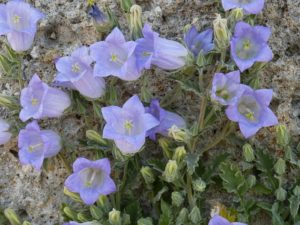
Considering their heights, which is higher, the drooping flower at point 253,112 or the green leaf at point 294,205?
the drooping flower at point 253,112

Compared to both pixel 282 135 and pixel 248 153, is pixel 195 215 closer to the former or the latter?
pixel 248 153

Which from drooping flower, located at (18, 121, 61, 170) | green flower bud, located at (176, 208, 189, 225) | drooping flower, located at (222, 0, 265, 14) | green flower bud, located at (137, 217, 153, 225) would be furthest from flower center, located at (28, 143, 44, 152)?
drooping flower, located at (222, 0, 265, 14)

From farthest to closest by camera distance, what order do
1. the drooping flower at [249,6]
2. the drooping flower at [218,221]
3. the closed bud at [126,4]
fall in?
the closed bud at [126,4] → the drooping flower at [249,6] → the drooping flower at [218,221]

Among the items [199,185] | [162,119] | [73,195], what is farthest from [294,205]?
[73,195]

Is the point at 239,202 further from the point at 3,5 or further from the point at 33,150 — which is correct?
the point at 3,5

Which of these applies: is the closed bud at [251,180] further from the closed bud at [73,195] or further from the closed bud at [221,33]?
the closed bud at [73,195]

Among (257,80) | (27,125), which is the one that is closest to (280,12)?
(257,80)

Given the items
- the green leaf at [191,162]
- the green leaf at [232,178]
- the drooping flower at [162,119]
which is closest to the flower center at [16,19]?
the drooping flower at [162,119]
